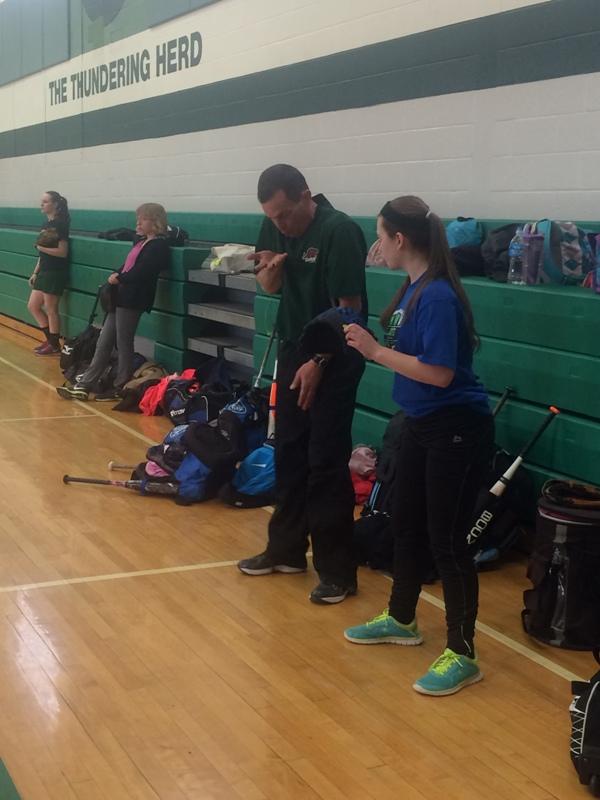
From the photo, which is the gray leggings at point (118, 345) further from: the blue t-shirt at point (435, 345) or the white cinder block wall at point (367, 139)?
the blue t-shirt at point (435, 345)

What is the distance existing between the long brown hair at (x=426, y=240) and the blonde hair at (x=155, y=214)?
5328mm

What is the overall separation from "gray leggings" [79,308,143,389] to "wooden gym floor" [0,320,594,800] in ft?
11.2

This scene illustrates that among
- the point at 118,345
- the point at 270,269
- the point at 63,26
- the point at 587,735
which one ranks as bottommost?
the point at 587,735

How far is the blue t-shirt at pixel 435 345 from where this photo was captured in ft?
10.2

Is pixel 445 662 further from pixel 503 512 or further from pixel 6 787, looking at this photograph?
pixel 6 787

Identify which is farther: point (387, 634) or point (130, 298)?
point (130, 298)

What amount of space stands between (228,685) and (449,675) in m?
0.71

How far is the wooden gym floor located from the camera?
2793 mm

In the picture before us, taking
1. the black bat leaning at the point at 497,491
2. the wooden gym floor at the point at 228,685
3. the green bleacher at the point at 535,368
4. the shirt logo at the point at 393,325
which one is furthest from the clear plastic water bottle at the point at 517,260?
the shirt logo at the point at 393,325

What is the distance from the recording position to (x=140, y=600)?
13.4 ft

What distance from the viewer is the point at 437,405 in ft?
10.6

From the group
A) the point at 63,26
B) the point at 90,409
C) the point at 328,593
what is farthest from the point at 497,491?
the point at 63,26

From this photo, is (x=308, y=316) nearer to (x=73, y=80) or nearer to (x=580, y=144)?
(x=580, y=144)

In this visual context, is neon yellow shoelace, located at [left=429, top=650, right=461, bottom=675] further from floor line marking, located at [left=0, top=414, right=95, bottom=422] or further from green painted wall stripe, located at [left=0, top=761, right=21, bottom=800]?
floor line marking, located at [left=0, top=414, right=95, bottom=422]
